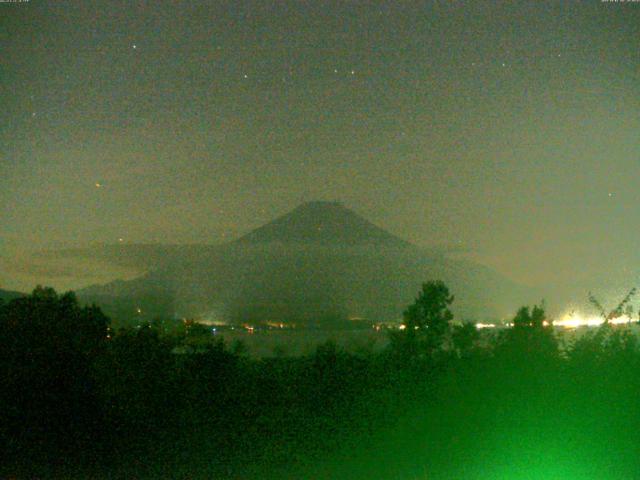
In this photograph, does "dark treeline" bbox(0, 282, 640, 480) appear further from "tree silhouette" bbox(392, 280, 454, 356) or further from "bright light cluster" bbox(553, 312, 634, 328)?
"tree silhouette" bbox(392, 280, 454, 356)

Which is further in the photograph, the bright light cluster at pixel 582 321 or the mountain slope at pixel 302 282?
the mountain slope at pixel 302 282

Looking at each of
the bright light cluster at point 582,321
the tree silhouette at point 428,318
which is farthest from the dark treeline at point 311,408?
the tree silhouette at point 428,318

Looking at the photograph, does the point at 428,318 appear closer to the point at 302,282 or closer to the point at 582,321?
the point at 582,321

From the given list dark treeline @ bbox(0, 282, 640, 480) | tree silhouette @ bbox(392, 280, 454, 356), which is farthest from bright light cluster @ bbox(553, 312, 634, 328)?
tree silhouette @ bbox(392, 280, 454, 356)

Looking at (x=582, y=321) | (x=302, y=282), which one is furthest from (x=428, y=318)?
(x=302, y=282)

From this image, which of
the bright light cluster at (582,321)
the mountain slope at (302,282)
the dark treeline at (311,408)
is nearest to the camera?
the dark treeline at (311,408)

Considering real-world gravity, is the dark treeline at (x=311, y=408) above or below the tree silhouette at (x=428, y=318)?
below

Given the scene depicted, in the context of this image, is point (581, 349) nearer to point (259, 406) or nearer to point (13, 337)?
point (259, 406)

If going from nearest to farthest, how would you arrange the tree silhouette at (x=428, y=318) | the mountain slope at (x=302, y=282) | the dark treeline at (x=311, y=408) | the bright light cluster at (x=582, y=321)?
the dark treeline at (x=311, y=408), the bright light cluster at (x=582, y=321), the tree silhouette at (x=428, y=318), the mountain slope at (x=302, y=282)

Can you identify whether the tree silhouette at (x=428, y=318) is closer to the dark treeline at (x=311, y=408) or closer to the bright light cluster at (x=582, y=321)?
the dark treeline at (x=311, y=408)

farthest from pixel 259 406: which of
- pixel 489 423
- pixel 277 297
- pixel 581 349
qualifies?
pixel 277 297
